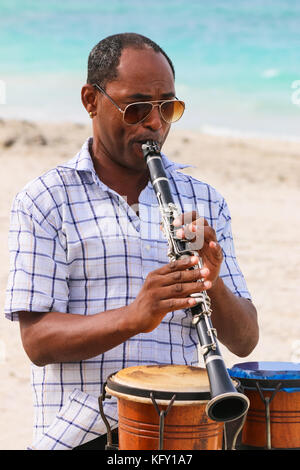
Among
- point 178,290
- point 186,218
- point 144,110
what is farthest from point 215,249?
point 144,110

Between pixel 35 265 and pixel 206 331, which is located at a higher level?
pixel 35 265

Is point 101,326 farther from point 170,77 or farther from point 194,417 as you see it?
point 170,77

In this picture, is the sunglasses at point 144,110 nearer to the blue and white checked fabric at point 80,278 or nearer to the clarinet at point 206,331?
the clarinet at point 206,331

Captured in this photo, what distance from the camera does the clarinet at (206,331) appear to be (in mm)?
2129

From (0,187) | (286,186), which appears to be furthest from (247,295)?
(286,186)

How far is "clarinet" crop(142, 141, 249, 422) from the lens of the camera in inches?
83.8

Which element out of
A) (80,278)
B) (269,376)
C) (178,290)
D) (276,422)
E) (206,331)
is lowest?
(276,422)

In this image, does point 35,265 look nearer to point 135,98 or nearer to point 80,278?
point 80,278

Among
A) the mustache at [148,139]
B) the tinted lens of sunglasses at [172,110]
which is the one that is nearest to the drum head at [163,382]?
the mustache at [148,139]

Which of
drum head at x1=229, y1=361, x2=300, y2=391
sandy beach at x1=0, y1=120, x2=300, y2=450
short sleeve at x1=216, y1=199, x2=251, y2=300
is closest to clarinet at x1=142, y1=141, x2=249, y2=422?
drum head at x1=229, y1=361, x2=300, y2=391

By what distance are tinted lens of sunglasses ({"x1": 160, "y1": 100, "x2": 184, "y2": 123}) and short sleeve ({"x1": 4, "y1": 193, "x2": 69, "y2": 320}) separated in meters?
0.57

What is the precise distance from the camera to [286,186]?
21047mm

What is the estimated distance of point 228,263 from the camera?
310cm

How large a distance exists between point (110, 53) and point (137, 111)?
0.31 metres
